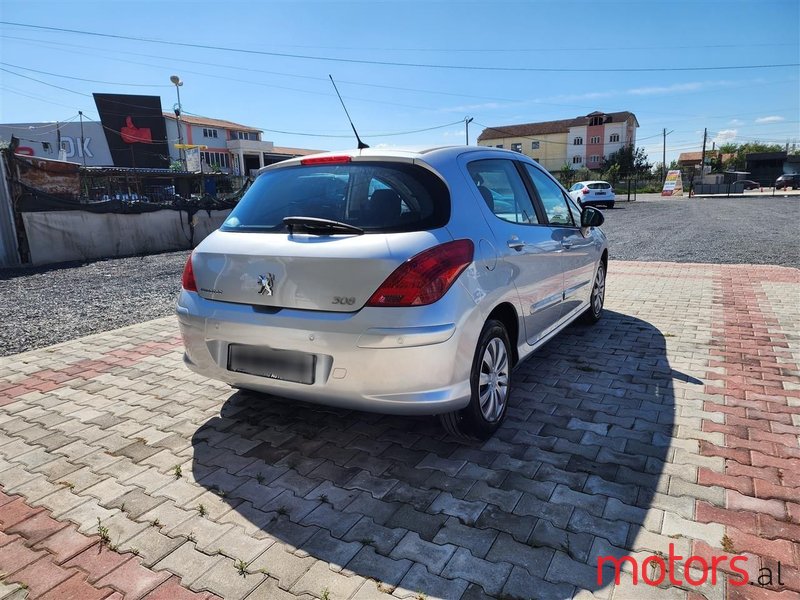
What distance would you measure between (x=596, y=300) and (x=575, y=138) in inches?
3002

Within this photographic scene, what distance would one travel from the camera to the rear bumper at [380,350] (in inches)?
101

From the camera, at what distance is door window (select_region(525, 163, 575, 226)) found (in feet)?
13.9

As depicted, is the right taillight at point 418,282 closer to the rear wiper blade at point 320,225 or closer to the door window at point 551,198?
the rear wiper blade at point 320,225

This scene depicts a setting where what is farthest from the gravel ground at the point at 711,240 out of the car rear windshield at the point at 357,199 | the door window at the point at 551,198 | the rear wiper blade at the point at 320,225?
the rear wiper blade at the point at 320,225

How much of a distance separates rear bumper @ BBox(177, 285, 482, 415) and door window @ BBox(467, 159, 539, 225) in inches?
35.9

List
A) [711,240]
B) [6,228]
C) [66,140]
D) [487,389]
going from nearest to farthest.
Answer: [487,389] → [6,228] → [711,240] → [66,140]

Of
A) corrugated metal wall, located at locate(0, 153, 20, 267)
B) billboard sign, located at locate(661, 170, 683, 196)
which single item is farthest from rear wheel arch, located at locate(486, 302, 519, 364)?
billboard sign, located at locate(661, 170, 683, 196)

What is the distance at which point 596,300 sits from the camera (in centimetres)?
570

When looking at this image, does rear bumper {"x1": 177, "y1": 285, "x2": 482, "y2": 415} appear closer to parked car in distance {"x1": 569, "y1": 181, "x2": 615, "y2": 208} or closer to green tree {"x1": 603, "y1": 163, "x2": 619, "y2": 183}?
parked car in distance {"x1": 569, "y1": 181, "x2": 615, "y2": 208}

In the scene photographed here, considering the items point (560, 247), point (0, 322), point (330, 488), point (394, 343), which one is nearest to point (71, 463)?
point (330, 488)

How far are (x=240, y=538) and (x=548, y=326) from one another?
2715mm

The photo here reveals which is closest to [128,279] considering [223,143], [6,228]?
[6,228]

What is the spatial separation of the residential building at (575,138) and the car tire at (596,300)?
70357 mm

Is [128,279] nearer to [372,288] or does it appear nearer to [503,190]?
[503,190]
